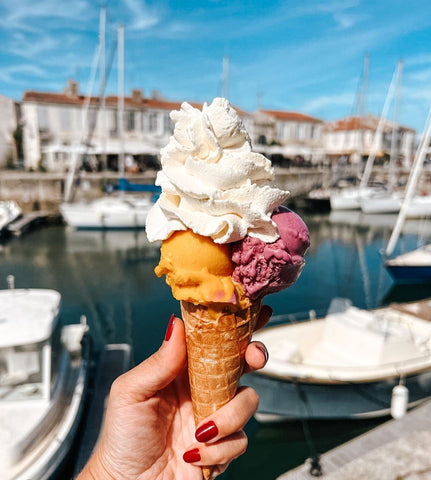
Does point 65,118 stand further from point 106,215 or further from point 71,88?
point 106,215

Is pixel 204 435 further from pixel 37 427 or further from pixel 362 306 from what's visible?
pixel 362 306

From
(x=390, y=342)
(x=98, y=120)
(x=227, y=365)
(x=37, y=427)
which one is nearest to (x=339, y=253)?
(x=390, y=342)

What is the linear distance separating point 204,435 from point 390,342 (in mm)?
5635

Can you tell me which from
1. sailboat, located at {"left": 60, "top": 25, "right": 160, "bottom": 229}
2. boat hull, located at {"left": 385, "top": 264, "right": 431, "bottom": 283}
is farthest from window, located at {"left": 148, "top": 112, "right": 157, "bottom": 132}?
boat hull, located at {"left": 385, "top": 264, "right": 431, "bottom": 283}

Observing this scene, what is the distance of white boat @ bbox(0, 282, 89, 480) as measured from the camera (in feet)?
14.1

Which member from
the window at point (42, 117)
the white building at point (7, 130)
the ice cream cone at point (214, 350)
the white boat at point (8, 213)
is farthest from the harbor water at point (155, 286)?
the window at point (42, 117)

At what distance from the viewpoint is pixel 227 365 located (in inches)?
80.2

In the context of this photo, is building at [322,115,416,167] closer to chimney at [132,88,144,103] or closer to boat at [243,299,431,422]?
chimney at [132,88,144,103]

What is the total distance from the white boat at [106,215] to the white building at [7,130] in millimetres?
13312

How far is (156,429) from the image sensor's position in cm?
206

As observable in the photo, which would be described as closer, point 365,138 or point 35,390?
point 35,390

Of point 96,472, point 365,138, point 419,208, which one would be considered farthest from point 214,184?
point 365,138

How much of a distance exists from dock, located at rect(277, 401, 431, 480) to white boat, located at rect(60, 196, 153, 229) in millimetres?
18028

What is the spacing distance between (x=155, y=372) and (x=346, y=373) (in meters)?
5.13
